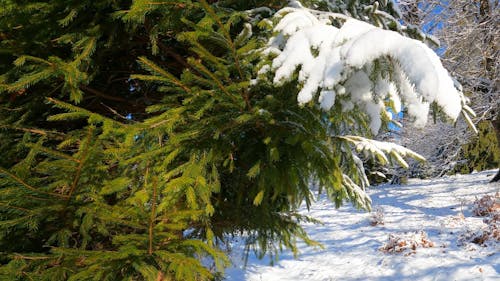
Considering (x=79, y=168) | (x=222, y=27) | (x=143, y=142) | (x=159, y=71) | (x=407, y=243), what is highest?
(x=222, y=27)

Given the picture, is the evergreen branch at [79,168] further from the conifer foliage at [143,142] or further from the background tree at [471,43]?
the background tree at [471,43]

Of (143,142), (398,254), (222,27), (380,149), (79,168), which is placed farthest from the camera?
(398,254)

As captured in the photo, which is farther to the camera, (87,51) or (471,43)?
(471,43)

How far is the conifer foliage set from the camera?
1885 millimetres

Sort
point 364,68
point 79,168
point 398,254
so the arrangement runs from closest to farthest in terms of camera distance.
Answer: point 364,68 → point 79,168 → point 398,254

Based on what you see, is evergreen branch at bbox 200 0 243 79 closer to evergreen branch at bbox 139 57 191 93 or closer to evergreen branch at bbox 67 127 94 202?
evergreen branch at bbox 139 57 191 93

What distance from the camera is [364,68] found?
1.63 metres

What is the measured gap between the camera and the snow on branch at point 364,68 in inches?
56.2

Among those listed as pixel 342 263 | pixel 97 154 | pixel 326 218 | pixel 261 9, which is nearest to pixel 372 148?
pixel 261 9

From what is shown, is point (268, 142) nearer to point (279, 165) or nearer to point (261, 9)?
point (279, 165)

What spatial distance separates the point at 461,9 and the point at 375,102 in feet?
30.7

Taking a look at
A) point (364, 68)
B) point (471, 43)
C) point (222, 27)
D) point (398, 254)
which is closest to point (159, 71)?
point (222, 27)

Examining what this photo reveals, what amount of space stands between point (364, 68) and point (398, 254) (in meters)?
5.10

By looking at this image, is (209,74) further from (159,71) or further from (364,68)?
(364,68)
